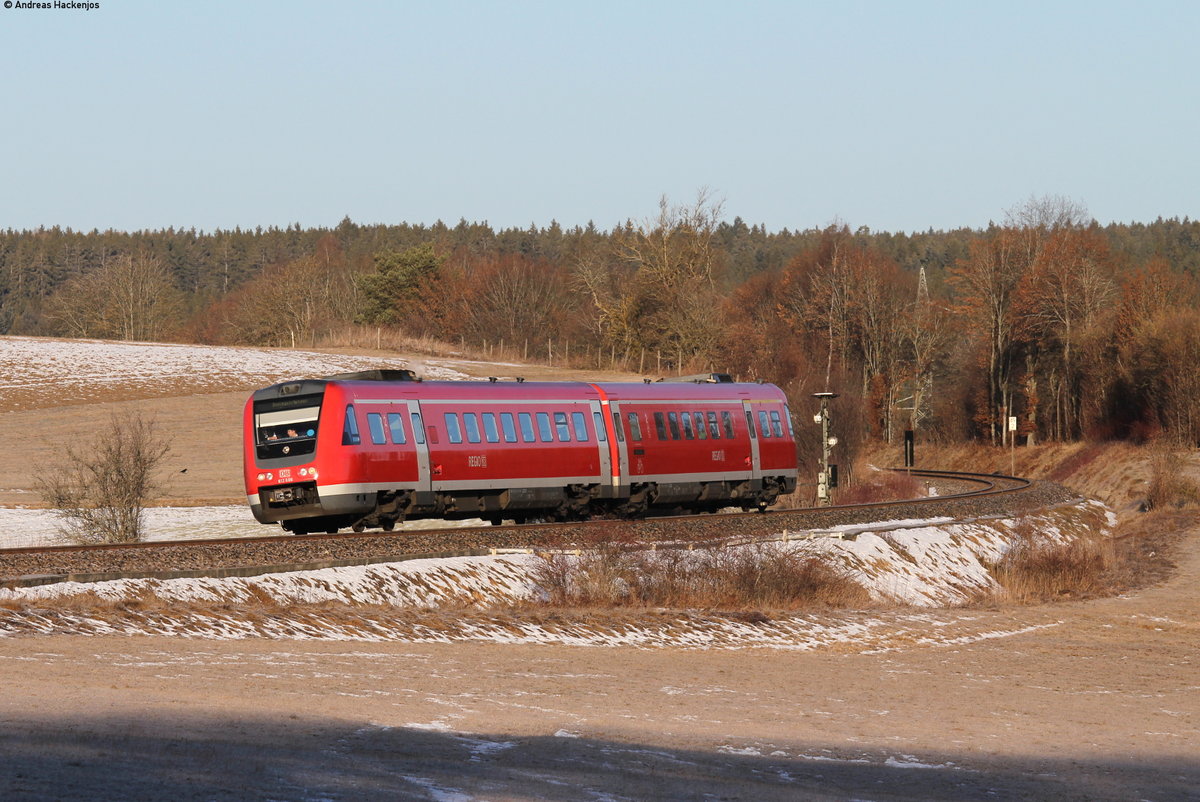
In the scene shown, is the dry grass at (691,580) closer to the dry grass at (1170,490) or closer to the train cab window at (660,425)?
the train cab window at (660,425)

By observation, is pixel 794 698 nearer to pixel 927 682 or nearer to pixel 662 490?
pixel 927 682

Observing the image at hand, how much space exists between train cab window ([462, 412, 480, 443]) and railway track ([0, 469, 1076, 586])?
209cm

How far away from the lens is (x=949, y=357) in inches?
4065

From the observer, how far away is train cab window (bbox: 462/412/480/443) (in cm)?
2930

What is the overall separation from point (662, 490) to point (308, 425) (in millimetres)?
9984

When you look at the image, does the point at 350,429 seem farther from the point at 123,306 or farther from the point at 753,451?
the point at 123,306

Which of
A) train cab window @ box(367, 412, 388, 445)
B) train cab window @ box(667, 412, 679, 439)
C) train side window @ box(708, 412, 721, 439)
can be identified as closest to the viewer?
train cab window @ box(367, 412, 388, 445)

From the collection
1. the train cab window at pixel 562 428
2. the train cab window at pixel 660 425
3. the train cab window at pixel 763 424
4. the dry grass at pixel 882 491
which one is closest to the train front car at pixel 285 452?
the train cab window at pixel 562 428

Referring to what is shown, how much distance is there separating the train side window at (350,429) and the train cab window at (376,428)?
34cm

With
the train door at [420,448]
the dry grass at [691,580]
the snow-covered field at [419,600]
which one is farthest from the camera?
the train door at [420,448]

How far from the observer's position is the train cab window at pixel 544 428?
31078 mm

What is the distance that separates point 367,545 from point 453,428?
513cm

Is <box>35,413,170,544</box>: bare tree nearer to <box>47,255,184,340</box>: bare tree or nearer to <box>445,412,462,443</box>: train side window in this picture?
<box>445,412,462,443</box>: train side window

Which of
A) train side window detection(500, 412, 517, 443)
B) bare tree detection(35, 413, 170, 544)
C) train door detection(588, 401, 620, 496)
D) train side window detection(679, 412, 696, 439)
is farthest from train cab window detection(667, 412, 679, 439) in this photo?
bare tree detection(35, 413, 170, 544)
